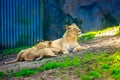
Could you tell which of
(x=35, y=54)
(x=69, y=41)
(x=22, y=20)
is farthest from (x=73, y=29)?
(x=22, y=20)

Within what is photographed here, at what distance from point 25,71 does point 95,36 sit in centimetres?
586

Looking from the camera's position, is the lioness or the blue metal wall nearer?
the lioness

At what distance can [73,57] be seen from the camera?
11.7 m

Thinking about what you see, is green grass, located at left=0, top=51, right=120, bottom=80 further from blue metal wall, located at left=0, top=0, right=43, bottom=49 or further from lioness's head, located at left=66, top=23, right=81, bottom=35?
blue metal wall, located at left=0, top=0, right=43, bottom=49

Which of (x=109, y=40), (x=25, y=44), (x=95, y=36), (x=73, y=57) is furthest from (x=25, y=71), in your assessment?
(x=25, y=44)

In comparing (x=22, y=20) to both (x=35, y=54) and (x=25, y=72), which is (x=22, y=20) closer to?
(x=35, y=54)

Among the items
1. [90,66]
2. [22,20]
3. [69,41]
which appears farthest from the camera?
[22,20]

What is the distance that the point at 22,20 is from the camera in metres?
18.7

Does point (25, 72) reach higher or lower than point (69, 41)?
lower

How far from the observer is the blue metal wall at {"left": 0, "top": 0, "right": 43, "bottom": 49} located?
18672mm

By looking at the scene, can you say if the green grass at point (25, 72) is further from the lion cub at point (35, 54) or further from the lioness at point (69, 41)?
the lioness at point (69, 41)

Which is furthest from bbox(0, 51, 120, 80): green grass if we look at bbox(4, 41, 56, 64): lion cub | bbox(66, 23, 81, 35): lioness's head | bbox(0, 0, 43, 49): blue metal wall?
bbox(0, 0, 43, 49): blue metal wall

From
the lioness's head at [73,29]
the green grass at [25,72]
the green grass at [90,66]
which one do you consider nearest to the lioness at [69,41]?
the lioness's head at [73,29]

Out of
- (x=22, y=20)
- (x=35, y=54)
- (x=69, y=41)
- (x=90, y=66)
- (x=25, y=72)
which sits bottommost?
(x=25, y=72)
